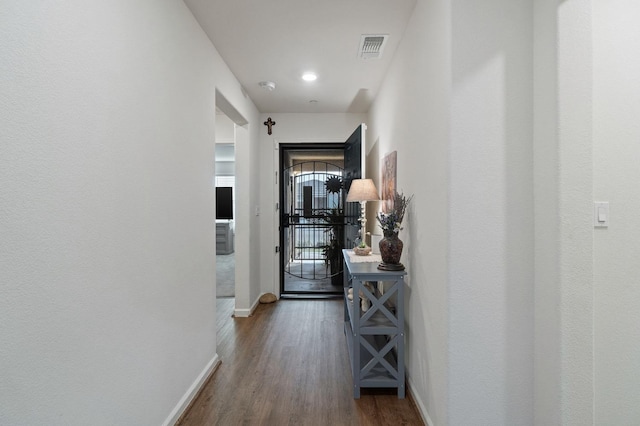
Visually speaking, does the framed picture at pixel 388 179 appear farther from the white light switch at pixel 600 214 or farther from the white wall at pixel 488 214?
the white light switch at pixel 600 214

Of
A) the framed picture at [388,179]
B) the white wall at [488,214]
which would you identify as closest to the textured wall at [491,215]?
the white wall at [488,214]

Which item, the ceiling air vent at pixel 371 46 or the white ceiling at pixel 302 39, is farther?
the ceiling air vent at pixel 371 46

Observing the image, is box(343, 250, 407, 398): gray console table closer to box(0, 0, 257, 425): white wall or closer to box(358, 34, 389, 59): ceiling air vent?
box(0, 0, 257, 425): white wall

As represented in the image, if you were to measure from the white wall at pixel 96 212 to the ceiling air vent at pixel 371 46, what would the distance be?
1.28 m

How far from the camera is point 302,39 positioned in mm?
2623

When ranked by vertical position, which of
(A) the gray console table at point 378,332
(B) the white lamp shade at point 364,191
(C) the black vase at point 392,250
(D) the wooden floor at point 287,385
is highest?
(B) the white lamp shade at point 364,191

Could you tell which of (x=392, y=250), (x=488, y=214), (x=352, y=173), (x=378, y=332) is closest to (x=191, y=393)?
(x=378, y=332)

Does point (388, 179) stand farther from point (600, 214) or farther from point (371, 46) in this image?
A: point (600, 214)

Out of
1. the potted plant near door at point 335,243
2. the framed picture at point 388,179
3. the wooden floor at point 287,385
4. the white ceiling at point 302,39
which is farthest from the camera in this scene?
the potted plant near door at point 335,243

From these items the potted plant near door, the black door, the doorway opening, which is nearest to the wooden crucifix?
the doorway opening

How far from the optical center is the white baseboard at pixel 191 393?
6.28ft

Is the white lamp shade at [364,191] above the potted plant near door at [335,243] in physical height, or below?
above

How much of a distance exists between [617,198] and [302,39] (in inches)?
88.1

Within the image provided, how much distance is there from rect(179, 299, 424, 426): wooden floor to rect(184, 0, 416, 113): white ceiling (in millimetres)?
2545
